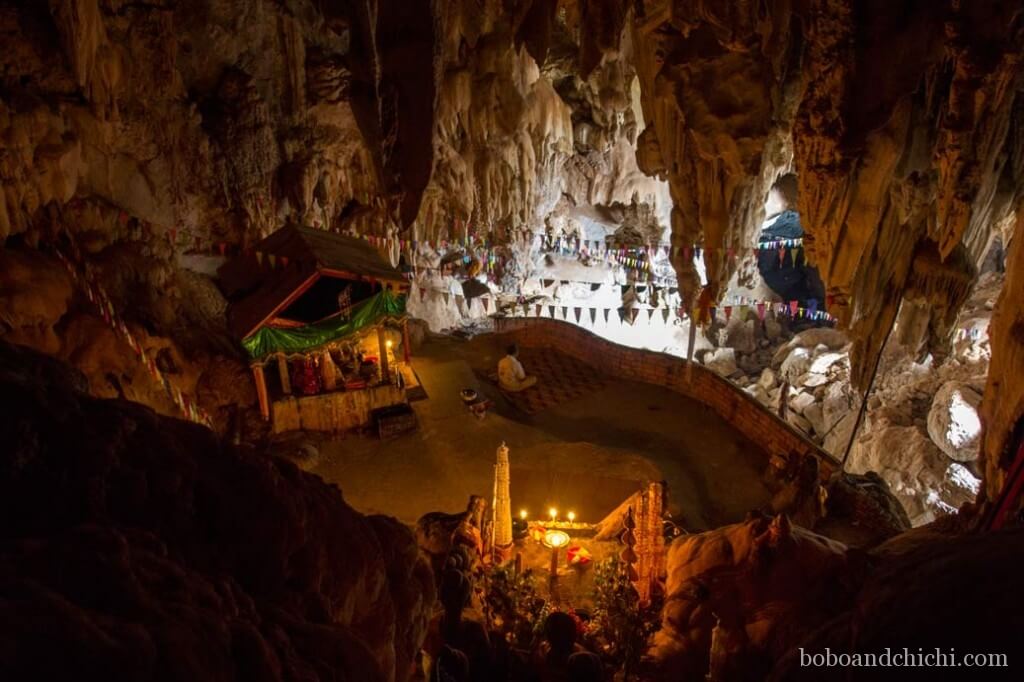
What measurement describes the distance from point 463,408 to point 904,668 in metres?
10.5

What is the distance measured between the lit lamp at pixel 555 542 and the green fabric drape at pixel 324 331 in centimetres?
602

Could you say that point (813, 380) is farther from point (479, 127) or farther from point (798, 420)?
point (479, 127)

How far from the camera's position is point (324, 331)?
10602 mm

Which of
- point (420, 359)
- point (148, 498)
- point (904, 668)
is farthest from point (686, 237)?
point (148, 498)

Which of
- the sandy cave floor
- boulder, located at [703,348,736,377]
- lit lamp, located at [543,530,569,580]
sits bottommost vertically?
boulder, located at [703,348,736,377]

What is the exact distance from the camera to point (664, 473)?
10.1 metres

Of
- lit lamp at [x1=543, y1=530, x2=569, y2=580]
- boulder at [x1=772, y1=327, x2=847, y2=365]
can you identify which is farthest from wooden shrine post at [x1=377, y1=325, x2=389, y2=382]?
boulder at [x1=772, y1=327, x2=847, y2=365]

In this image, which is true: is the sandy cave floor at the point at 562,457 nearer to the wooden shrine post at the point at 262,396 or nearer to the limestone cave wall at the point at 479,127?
the wooden shrine post at the point at 262,396

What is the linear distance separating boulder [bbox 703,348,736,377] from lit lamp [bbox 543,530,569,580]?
2173cm

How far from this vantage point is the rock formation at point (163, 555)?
1525 mm

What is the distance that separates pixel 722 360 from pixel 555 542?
23034mm

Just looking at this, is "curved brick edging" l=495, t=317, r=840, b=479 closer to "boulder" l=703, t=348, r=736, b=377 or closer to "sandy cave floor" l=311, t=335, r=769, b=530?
"sandy cave floor" l=311, t=335, r=769, b=530

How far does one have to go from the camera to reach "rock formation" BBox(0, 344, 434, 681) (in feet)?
5.00

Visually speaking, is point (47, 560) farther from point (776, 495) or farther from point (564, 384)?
point (564, 384)
